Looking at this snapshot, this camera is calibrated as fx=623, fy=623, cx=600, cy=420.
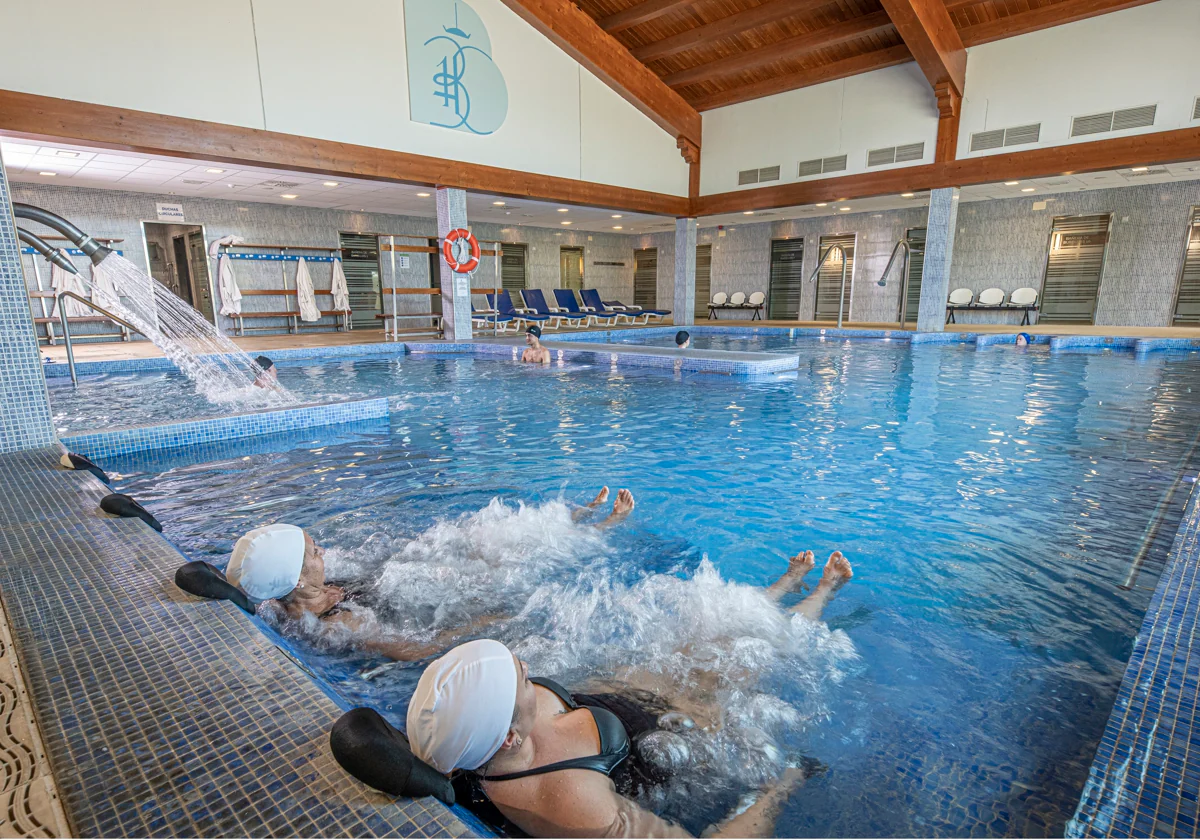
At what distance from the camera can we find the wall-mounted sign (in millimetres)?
12070

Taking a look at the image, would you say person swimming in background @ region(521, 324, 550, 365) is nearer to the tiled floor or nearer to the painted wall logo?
the painted wall logo

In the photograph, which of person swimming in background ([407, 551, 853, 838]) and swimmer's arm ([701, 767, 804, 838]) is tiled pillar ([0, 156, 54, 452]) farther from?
swimmer's arm ([701, 767, 804, 838])

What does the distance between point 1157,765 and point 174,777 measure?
6.41 ft

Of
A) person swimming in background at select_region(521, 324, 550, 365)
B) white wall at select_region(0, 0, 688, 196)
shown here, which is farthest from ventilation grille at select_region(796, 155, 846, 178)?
person swimming in background at select_region(521, 324, 550, 365)

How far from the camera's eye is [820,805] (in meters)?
1.52

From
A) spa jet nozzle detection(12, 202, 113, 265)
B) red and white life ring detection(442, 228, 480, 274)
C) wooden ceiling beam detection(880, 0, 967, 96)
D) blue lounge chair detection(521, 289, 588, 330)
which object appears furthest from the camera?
blue lounge chair detection(521, 289, 588, 330)

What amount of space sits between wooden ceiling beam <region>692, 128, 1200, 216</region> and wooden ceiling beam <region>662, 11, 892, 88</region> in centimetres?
247

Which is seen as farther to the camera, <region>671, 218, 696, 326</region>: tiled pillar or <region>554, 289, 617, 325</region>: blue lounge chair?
<region>554, 289, 617, 325</region>: blue lounge chair

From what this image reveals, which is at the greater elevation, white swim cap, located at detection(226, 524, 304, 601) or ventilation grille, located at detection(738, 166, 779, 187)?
ventilation grille, located at detection(738, 166, 779, 187)

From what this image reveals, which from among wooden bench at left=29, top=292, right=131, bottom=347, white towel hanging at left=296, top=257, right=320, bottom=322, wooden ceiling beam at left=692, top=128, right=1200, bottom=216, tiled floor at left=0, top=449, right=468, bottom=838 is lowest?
tiled floor at left=0, top=449, right=468, bottom=838

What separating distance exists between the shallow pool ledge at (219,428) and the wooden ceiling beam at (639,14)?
919 centimetres

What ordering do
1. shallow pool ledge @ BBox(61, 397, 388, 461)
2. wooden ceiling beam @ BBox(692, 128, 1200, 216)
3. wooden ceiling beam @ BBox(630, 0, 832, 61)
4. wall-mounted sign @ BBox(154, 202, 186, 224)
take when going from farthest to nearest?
wall-mounted sign @ BBox(154, 202, 186, 224)
wooden ceiling beam @ BBox(630, 0, 832, 61)
wooden ceiling beam @ BBox(692, 128, 1200, 216)
shallow pool ledge @ BBox(61, 397, 388, 461)

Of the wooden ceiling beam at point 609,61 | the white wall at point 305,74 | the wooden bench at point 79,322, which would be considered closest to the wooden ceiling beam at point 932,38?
the wooden ceiling beam at point 609,61

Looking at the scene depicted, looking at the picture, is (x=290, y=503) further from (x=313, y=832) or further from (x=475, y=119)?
(x=475, y=119)
